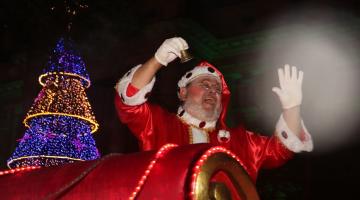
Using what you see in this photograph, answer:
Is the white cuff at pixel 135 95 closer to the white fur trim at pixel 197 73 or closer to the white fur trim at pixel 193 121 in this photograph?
the white fur trim at pixel 193 121

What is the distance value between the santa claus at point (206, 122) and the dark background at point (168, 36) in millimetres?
3299

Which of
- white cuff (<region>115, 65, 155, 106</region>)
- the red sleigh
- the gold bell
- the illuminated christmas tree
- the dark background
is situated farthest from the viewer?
the dark background

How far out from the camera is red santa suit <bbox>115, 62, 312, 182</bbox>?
2621 mm

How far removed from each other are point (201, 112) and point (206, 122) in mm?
81

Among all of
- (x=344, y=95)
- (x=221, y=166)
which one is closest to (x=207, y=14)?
(x=344, y=95)

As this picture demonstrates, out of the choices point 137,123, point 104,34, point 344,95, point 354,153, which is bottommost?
→ point 354,153

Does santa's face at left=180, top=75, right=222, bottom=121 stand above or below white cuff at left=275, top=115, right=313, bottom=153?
above

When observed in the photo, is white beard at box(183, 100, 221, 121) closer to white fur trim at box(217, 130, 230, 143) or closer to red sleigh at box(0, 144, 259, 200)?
white fur trim at box(217, 130, 230, 143)

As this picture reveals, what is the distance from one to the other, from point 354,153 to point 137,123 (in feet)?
14.8

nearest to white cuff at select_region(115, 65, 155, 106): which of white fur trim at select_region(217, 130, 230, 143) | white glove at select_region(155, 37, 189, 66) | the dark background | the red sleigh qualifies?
white glove at select_region(155, 37, 189, 66)

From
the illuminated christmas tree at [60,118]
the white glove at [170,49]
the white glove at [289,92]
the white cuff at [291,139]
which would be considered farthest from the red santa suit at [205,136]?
the illuminated christmas tree at [60,118]

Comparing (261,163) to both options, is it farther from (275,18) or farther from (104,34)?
(104,34)

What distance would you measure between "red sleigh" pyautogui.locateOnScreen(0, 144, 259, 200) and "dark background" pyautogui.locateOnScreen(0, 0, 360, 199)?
4.54 meters

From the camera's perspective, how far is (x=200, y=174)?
1.19 meters
